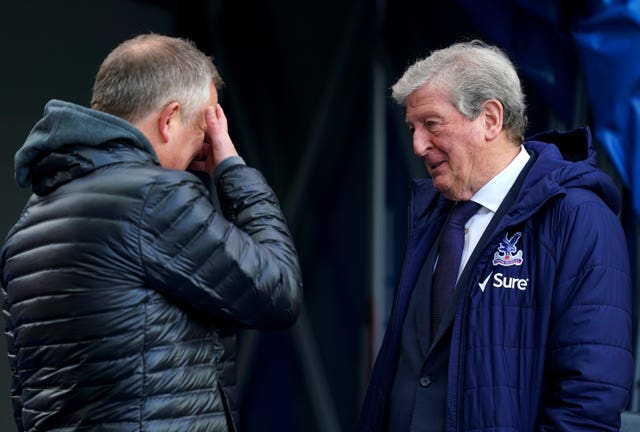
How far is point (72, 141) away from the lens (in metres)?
2.22

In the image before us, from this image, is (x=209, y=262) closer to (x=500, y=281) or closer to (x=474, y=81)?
(x=500, y=281)

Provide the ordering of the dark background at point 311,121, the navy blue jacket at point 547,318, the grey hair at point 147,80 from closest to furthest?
the grey hair at point 147,80
the navy blue jacket at point 547,318
the dark background at point 311,121

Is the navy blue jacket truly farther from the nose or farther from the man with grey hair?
the nose

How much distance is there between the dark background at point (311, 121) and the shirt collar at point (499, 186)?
2447 millimetres

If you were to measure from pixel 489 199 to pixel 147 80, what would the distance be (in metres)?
0.96

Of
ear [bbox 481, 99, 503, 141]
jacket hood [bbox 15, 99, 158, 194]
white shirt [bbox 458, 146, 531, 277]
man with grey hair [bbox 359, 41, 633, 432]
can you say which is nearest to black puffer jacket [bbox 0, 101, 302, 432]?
jacket hood [bbox 15, 99, 158, 194]

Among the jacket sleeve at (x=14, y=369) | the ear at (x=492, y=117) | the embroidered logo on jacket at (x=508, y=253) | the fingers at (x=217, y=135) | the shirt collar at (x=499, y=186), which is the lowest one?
the jacket sleeve at (x=14, y=369)

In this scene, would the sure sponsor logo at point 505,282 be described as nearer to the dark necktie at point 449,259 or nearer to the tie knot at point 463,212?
the dark necktie at point 449,259

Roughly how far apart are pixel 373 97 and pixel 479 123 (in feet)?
10.2

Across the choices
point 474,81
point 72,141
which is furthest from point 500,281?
point 72,141

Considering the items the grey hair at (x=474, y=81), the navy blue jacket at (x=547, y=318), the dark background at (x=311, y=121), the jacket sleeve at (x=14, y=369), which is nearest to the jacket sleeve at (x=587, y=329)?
the navy blue jacket at (x=547, y=318)

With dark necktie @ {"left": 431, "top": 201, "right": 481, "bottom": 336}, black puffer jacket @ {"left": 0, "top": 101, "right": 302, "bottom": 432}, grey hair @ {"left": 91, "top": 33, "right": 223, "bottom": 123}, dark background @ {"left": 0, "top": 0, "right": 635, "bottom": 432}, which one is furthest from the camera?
dark background @ {"left": 0, "top": 0, "right": 635, "bottom": 432}

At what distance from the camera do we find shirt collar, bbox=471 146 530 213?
8.80ft

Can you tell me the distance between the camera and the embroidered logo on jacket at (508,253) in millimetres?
2504
